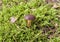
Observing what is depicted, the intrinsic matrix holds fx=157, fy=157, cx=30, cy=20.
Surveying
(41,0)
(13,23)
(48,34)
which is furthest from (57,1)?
(13,23)

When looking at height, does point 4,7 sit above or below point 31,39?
above

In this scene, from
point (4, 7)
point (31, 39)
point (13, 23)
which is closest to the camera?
point (31, 39)

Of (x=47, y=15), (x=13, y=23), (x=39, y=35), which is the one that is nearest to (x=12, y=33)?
(x=13, y=23)

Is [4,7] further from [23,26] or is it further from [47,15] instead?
[47,15]

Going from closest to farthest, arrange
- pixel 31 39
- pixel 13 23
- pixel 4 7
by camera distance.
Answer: pixel 31 39, pixel 13 23, pixel 4 7

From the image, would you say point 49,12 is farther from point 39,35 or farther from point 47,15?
point 39,35

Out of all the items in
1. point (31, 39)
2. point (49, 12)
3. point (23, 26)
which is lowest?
point (31, 39)

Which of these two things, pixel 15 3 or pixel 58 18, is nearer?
pixel 58 18
